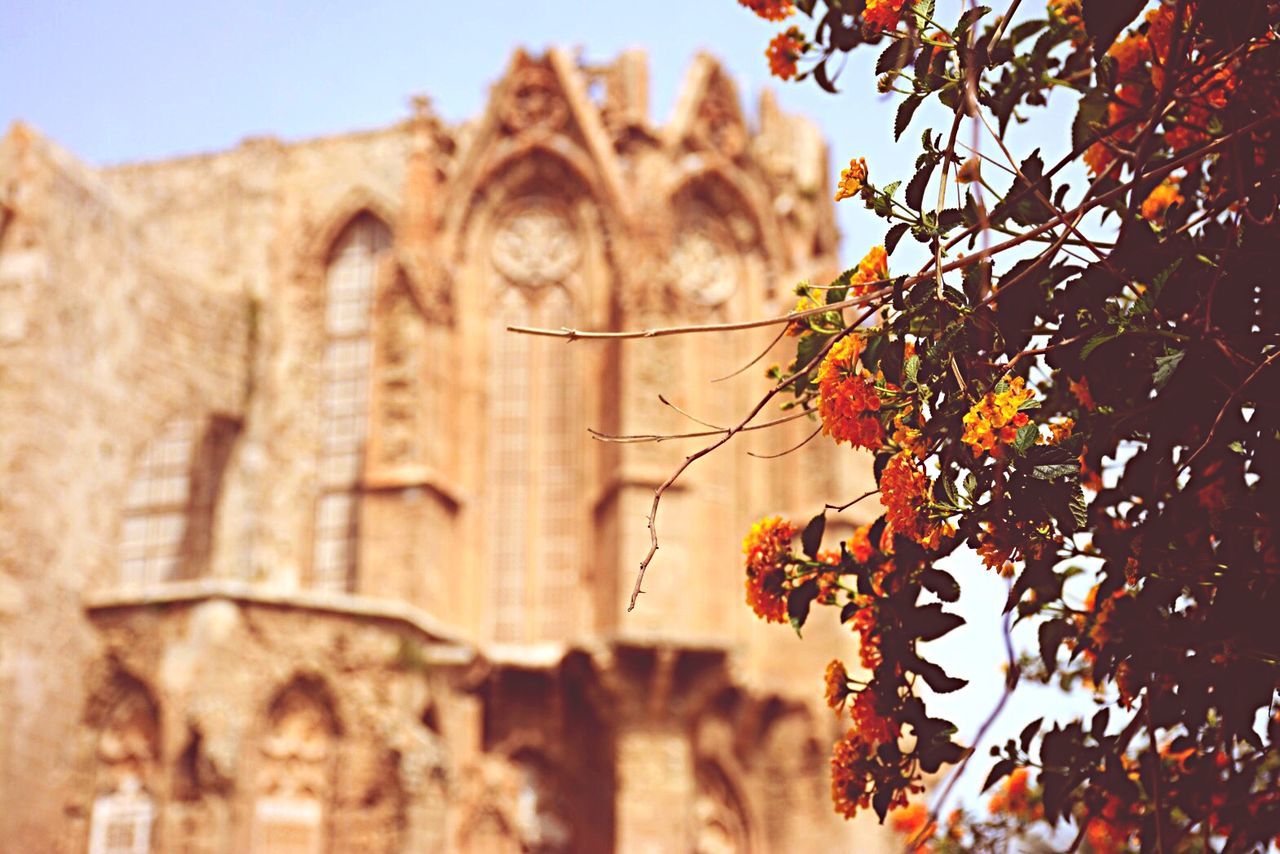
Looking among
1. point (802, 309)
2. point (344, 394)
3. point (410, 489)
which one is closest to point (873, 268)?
point (802, 309)

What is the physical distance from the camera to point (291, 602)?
18672 mm

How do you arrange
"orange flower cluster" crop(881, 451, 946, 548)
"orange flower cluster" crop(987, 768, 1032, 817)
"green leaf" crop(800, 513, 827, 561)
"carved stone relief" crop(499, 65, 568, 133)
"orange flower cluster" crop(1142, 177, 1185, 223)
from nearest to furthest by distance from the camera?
"orange flower cluster" crop(881, 451, 946, 548) → "green leaf" crop(800, 513, 827, 561) → "orange flower cluster" crop(1142, 177, 1185, 223) → "orange flower cluster" crop(987, 768, 1032, 817) → "carved stone relief" crop(499, 65, 568, 133)

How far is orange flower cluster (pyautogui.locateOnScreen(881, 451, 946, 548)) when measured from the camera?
4.76 m

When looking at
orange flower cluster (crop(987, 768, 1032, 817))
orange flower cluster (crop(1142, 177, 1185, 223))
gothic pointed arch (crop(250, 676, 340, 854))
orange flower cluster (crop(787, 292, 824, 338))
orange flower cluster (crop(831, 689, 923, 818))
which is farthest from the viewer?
gothic pointed arch (crop(250, 676, 340, 854))

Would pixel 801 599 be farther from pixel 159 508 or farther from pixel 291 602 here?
pixel 159 508

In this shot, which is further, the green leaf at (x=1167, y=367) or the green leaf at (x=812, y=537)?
the green leaf at (x=812, y=537)

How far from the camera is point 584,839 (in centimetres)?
1966

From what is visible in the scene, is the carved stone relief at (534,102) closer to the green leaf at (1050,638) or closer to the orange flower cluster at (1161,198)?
the orange flower cluster at (1161,198)

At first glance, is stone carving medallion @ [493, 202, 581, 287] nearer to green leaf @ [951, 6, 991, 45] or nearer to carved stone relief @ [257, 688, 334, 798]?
carved stone relief @ [257, 688, 334, 798]

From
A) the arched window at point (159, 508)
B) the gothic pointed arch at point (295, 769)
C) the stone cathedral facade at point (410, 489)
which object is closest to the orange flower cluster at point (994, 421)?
the stone cathedral facade at point (410, 489)

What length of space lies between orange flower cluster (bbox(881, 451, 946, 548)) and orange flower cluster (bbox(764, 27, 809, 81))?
7.51 ft

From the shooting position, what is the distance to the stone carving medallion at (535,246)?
72.3 feet

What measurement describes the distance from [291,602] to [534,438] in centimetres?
383

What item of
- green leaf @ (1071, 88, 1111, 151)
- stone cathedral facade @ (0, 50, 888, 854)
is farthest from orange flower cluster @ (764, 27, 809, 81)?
stone cathedral facade @ (0, 50, 888, 854)
